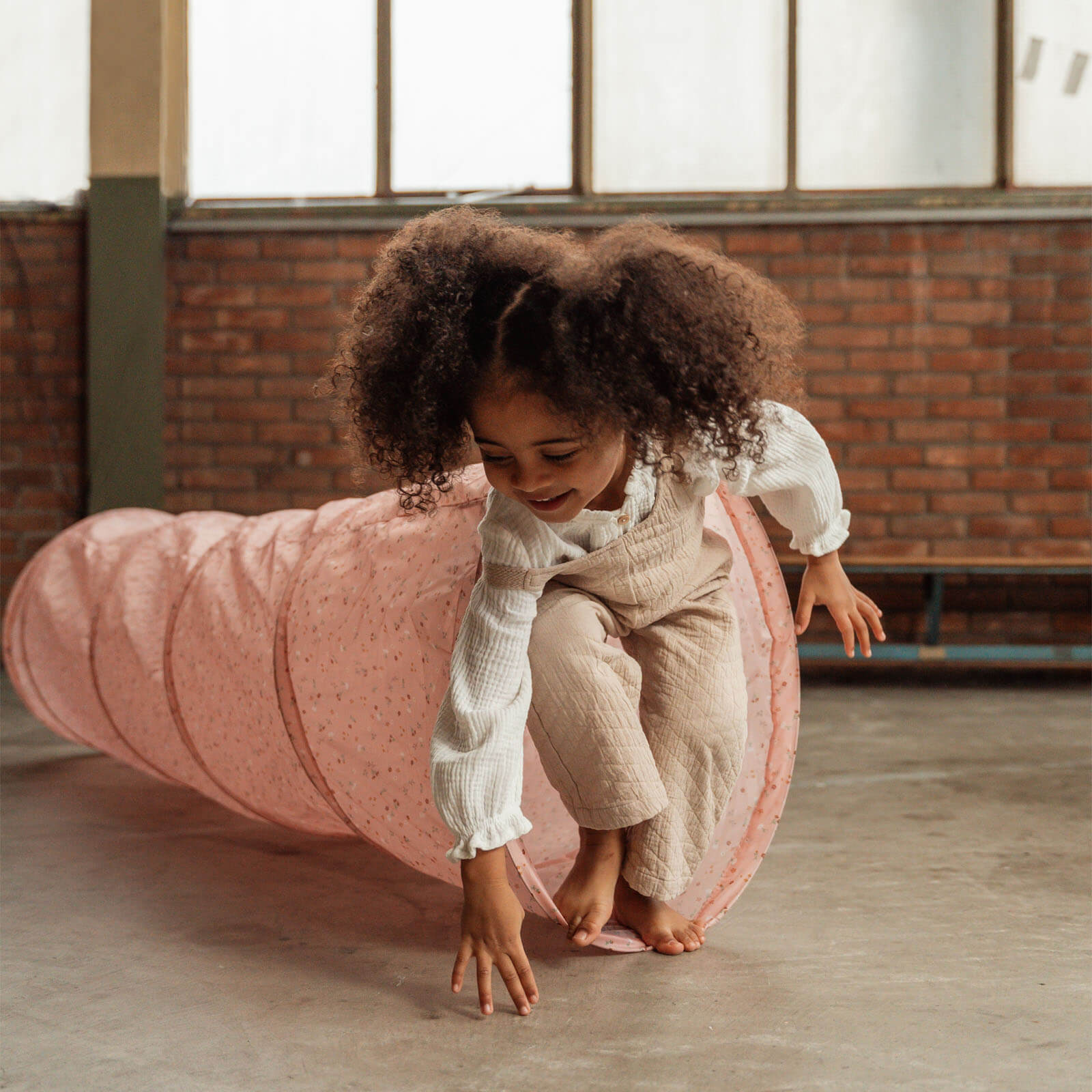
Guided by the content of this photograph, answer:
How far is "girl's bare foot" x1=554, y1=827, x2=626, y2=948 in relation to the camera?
1308 millimetres

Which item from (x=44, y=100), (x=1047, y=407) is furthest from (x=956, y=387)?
(x=44, y=100)

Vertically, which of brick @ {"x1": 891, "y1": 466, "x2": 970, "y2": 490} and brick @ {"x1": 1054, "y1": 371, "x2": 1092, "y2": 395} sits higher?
brick @ {"x1": 1054, "y1": 371, "x2": 1092, "y2": 395}

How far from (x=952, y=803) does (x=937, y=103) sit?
245 cm

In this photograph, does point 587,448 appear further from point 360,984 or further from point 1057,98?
point 1057,98

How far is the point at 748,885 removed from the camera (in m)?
1.68

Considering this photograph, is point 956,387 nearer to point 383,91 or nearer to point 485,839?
point 383,91

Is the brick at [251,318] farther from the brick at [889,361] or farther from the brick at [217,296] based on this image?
the brick at [889,361]

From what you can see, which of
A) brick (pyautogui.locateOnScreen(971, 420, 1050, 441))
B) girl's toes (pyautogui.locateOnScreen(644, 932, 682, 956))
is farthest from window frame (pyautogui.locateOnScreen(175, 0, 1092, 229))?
girl's toes (pyautogui.locateOnScreen(644, 932, 682, 956))

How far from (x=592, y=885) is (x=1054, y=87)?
10.7 feet

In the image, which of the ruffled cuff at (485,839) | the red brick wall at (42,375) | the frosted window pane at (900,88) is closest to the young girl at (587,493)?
the ruffled cuff at (485,839)

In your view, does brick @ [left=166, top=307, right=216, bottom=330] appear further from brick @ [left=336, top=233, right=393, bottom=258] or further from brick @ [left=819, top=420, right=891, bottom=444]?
brick @ [left=819, top=420, right=891, bottom=444]

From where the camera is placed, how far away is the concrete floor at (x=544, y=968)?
42.7 inches

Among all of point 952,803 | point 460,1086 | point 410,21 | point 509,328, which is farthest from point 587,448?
point 410,21

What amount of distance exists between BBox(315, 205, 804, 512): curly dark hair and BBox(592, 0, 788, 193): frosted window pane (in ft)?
8.90
